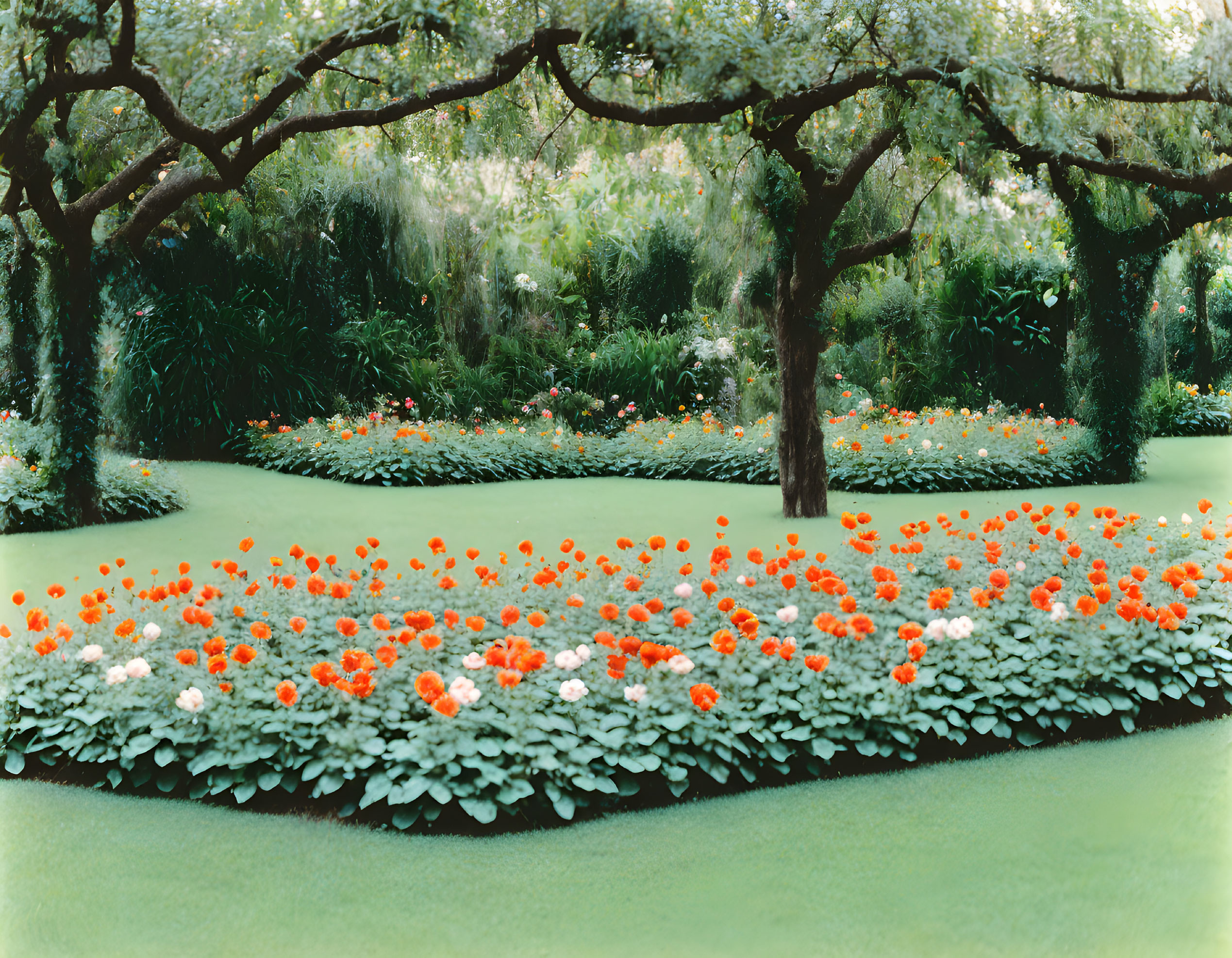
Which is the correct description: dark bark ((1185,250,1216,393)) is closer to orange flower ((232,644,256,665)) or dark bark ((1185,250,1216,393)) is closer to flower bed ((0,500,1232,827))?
flower bed ((0,500,1232,827))

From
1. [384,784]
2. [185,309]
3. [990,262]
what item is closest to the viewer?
[384,784]

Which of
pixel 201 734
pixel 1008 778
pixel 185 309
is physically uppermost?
pixel 185 309

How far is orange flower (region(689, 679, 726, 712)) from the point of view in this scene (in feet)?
8.09

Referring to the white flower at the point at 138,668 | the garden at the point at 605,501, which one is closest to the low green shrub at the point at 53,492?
the garden at the point at 605,501

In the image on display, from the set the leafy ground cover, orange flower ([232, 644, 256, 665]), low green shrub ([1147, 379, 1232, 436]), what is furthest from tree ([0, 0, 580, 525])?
low green shrub ([1147, 379, 1232, 436])

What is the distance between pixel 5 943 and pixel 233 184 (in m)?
4.56

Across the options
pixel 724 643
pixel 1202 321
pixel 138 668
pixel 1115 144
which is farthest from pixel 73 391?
pixel 1202 321

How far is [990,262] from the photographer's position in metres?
11.6

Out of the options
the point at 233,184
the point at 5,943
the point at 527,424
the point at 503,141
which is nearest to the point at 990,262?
the point at 527,424

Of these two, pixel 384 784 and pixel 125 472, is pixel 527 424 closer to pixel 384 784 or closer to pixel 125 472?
pixel 125 472

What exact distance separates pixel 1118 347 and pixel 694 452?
149 inches

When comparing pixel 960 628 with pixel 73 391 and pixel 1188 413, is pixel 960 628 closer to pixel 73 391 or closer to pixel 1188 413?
pixel 73 391

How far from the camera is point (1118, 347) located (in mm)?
8156

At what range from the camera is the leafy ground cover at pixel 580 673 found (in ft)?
8.01
